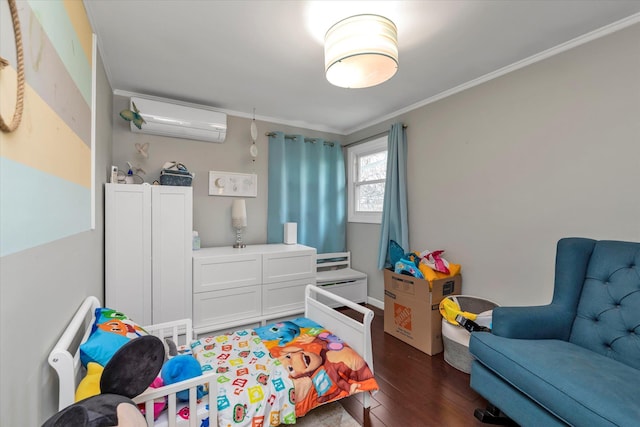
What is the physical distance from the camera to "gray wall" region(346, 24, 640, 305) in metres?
1.71

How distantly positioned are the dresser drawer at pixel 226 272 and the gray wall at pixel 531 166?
1730mm

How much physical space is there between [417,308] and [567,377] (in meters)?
1.25

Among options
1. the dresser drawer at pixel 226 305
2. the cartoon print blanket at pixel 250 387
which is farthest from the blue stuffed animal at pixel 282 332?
the dresser drawer at pixel 226 305

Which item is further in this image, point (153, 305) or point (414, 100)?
point (414, 100)

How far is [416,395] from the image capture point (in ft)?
6.12

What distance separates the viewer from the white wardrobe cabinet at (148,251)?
214 centimetres

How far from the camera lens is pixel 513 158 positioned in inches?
86.6

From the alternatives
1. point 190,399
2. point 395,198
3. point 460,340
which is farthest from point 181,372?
point 395,198

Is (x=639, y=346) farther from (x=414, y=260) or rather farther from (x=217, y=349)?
(x=217, y=349)

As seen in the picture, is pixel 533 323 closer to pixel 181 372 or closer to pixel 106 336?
pixel 181 372

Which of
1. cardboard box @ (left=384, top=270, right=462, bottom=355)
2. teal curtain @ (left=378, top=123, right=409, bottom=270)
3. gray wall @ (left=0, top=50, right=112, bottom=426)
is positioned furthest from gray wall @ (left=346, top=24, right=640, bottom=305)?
gray wall @ (left=0, top=50, right=112, bottom=426)

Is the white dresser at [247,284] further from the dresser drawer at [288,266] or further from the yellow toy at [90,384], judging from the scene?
the yellow toy at [90,384]

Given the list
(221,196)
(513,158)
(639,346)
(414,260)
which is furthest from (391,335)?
(221,196)

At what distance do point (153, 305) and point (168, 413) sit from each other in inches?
53.3
